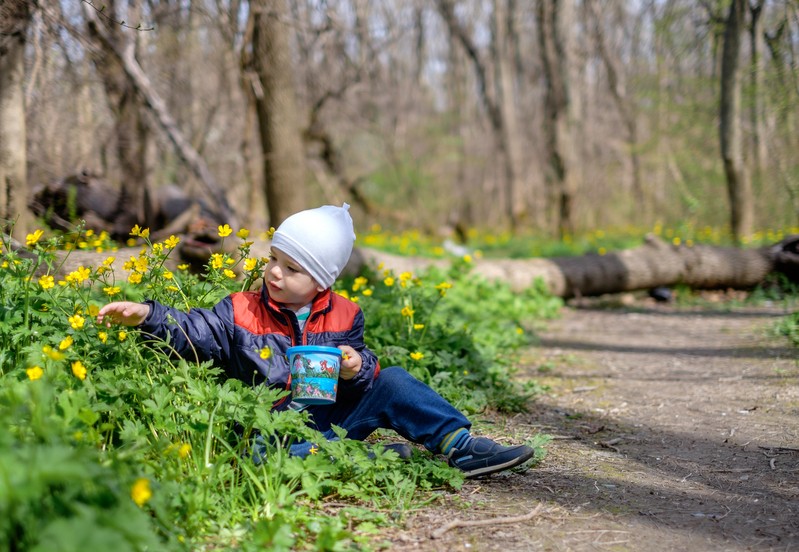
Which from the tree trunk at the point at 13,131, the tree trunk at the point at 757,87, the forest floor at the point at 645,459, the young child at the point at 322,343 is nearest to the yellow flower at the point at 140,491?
the forest floor at the point at 645,459

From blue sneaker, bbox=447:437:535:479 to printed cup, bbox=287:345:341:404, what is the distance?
607 millimetres

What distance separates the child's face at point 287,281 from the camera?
8.96 feet

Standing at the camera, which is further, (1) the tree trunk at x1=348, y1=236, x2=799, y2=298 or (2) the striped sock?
(1) the tree trunk at x1=348, y1=236, x2=799, y2=298

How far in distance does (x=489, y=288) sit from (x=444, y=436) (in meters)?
4.16

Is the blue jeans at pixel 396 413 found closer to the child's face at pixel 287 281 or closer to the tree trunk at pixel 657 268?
the child's face at pixel 287 281

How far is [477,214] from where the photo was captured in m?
20.6

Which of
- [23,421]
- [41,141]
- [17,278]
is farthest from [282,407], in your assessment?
[41,141]

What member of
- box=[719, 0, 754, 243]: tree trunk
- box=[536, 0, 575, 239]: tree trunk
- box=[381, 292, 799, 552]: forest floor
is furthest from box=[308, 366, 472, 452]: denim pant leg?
box=[536, 0, 575, 239]: tree trunk

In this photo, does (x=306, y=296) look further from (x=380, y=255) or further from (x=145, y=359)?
(x=380, y=255)

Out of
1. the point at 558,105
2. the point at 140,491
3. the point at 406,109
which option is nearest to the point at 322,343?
the point at 140,491

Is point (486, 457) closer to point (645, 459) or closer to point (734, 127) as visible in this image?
point (645, 459)

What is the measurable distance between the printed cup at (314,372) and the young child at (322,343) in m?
0.18

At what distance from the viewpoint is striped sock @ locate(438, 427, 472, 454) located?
2.76 meters

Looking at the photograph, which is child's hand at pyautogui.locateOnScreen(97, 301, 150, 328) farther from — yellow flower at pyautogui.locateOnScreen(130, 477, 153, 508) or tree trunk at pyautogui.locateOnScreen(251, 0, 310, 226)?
tree trunk at pyautogui.locateOnScreen(251, 0, 310, 226)
